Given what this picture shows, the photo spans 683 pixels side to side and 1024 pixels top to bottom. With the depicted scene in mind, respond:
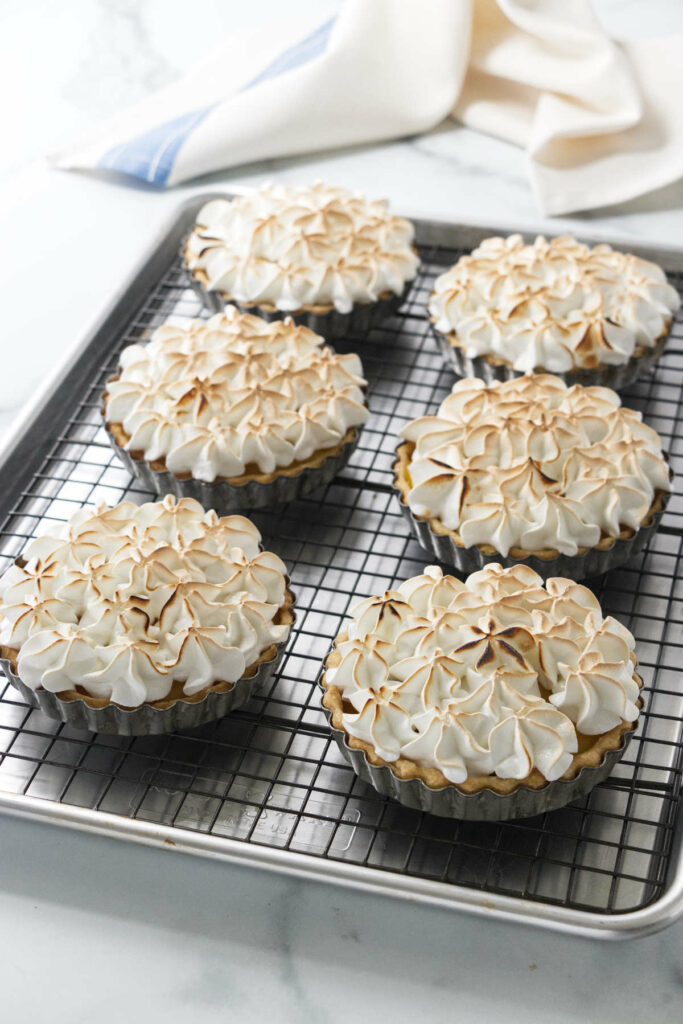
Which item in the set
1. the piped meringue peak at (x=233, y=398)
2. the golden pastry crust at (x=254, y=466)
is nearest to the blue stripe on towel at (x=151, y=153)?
the piped meringue peak at (x=233, y=398)

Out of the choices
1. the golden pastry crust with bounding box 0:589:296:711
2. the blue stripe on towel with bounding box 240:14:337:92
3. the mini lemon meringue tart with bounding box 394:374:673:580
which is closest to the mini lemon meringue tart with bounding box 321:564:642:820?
the golden pastry crust with bounding box 0:589:296:711

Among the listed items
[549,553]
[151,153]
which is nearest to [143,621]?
[549,553]

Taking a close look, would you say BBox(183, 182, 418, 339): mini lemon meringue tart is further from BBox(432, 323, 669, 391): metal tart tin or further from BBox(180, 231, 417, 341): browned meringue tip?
BBox(432, 323, 669, 391): metal tart tin

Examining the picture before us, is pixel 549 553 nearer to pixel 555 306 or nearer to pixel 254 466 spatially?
pixel 254 466

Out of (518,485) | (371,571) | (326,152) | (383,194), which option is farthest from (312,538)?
(326,152)

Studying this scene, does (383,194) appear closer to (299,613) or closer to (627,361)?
(627,361)

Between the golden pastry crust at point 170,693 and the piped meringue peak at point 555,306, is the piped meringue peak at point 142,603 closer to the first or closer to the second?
the golden pastry crust at point 170,693
